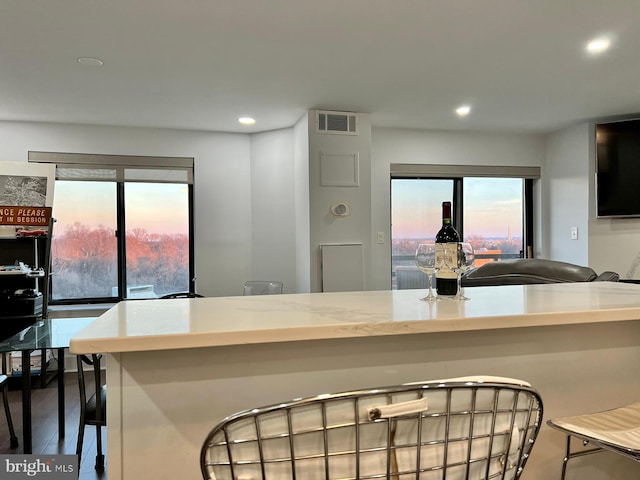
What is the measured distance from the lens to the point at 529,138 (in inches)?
191

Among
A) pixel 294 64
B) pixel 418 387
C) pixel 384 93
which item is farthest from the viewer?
pixel 384 93

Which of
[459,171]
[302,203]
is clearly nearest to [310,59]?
[302,203]

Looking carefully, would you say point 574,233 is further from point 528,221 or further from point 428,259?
point 428,259

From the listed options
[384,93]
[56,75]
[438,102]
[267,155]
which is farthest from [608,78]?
[56,75]

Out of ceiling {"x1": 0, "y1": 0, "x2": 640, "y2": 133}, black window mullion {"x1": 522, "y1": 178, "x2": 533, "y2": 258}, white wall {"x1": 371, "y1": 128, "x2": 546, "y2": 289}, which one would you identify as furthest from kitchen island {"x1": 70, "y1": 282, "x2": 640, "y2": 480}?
black window mullion {"x1": 522, "y1": 178, "x2": 533, "y2": 258}

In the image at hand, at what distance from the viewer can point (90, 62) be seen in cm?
263

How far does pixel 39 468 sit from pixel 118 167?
332 centimetres

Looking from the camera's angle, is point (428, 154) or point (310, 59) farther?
point (428, 154)

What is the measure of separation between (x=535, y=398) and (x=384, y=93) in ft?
9.38

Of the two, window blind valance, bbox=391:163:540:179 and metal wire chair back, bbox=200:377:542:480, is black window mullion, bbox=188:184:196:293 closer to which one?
window blind valance, bbox=391:163:540:179

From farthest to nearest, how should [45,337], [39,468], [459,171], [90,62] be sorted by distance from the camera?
[459,171]
[90,62]
[45,337]
[39,468]

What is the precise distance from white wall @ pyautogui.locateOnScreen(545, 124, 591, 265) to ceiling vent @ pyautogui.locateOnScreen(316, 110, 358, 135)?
92.6 inches

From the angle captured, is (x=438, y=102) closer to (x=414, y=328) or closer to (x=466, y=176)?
(x=466, y=176)

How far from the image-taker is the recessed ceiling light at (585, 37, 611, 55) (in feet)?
7.90
